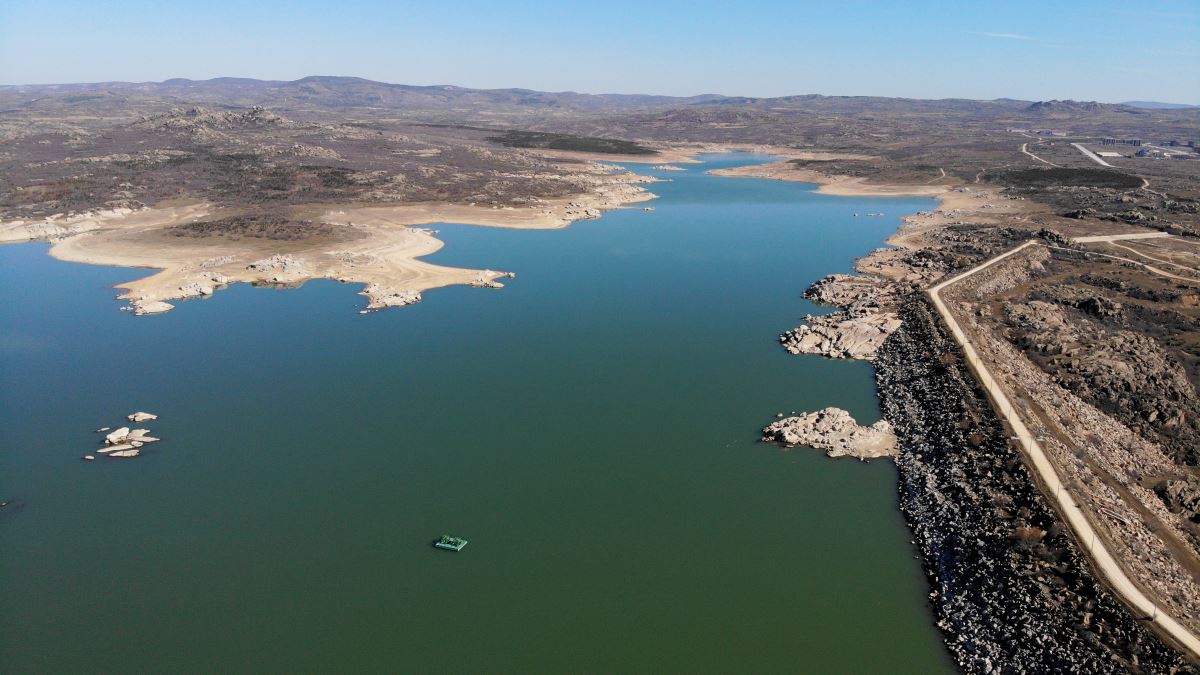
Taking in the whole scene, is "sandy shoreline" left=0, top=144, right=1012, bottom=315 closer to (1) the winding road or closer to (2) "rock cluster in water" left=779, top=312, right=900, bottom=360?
(2) "rock cluster in water" left=779, top=312, right=900, bottom=360

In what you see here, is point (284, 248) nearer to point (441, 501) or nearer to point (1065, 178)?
point (441, 501)

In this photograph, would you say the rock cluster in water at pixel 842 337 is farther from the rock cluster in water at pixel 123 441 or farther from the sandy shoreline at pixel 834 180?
the sandy shoreline at pixel 834 180

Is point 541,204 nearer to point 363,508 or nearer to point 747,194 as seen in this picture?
point 747,194

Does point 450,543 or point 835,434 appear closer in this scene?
point 450,543

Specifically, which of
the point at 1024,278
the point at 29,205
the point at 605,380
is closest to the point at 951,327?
the point at 1024,278

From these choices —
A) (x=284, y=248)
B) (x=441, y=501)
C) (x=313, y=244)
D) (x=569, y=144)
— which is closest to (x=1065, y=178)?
(x=569, y=144)

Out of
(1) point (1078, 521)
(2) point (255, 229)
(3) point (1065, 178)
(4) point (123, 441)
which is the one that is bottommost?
(4) point (123, 441)

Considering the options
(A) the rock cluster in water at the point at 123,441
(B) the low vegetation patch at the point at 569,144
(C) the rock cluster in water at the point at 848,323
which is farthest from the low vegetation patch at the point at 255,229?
(B) the low vegetation patch at the point at 569,144
